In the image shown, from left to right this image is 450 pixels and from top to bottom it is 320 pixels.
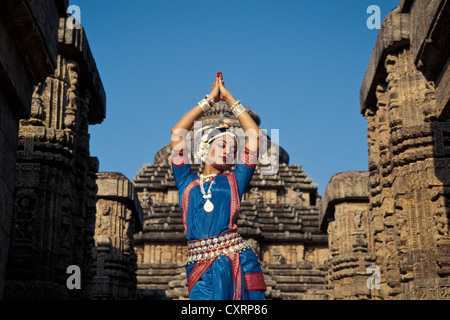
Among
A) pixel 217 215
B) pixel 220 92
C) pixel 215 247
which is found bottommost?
pixel 215 247

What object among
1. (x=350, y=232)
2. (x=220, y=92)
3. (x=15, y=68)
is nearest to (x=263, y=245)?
(x=350, y=232)

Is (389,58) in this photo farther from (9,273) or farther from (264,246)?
(264,246)

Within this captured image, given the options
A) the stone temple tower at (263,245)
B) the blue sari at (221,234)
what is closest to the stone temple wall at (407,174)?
the blue sari at (221,234)

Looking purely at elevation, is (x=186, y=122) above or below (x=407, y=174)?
below

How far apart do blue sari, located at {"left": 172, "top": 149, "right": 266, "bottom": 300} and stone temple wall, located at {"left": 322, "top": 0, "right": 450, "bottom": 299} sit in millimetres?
3422

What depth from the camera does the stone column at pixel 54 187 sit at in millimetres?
10359

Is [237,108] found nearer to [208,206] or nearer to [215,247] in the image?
[208,206]

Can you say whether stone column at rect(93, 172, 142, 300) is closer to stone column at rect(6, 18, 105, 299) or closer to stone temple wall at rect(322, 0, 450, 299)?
stone column at rect(6, 18, 105, 299)

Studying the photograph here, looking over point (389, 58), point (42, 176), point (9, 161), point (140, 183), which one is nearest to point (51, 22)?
point (9, 161)

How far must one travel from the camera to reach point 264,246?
33.5 m

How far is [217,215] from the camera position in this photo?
7398 mm

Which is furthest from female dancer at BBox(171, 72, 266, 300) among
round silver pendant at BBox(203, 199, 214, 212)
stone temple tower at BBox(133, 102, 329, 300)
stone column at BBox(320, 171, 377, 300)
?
stone temple tower at BBox(133, 102, 329, 300)

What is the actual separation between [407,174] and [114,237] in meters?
11.5

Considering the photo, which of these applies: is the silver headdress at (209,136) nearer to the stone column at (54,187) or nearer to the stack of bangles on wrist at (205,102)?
the stack of bangles on wrist at (205,102)
